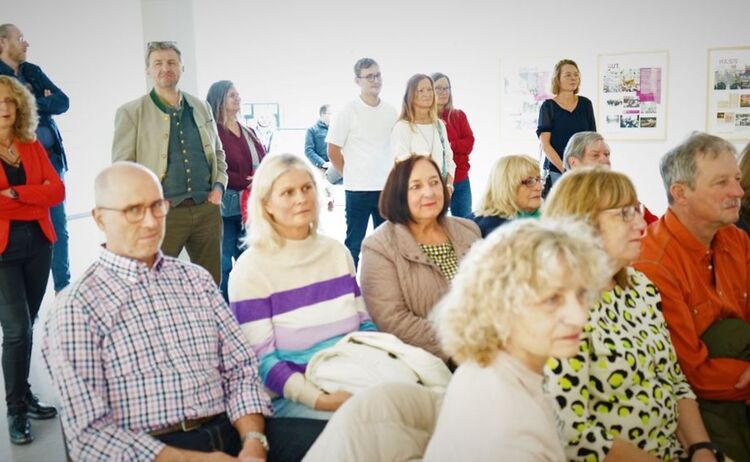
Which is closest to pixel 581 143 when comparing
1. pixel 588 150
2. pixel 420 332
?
pixel 588 150

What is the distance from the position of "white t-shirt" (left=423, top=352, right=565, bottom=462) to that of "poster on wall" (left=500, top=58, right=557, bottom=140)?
5966 mm

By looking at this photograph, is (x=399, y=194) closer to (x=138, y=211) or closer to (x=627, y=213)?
(x=627, y=213)

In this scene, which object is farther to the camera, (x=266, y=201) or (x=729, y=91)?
(x=729, y=91)

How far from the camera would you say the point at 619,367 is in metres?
1.81

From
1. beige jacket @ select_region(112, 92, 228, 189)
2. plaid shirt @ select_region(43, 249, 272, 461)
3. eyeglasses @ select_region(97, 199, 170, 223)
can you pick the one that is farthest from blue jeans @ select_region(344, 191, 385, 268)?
eyeglasses @ select_region(97, 199, 170, 223)

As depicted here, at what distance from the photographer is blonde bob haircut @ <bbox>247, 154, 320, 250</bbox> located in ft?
7.82

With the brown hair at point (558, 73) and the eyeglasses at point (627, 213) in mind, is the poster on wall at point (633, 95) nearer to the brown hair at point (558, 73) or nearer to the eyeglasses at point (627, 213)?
the brown hair at point (558, 73)

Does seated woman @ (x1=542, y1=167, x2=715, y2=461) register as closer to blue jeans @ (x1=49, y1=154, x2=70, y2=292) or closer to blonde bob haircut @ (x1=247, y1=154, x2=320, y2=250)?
blonde bob haircut @ (x1=247, y1=154, x2=320, y2=250)

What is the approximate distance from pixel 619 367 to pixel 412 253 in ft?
3.39

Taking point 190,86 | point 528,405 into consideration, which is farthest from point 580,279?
point 190,86

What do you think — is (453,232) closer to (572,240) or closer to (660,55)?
(572,240)

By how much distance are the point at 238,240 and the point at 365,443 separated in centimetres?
386

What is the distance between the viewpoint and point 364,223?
518cm

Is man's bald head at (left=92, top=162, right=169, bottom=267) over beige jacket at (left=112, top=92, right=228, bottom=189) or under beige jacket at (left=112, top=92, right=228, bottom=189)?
under
